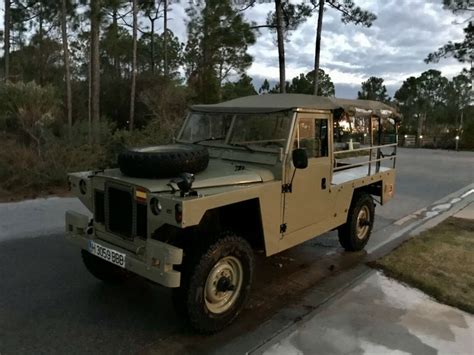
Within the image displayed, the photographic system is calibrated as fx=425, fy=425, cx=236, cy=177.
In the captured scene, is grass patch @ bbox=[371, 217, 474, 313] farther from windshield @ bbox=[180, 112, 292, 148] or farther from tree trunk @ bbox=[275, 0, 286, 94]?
tree trunk @ bbox=[275, 0, 286, 94]

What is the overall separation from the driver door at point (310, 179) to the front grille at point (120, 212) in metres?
1.50

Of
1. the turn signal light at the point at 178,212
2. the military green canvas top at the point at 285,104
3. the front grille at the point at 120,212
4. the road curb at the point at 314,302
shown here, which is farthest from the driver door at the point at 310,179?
the front grille at the point at 120,212

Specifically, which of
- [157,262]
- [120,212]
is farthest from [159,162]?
[157,262]

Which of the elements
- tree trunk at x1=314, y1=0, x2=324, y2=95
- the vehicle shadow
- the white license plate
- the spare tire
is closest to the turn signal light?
the spare tire

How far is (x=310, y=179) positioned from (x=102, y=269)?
7.86 feet

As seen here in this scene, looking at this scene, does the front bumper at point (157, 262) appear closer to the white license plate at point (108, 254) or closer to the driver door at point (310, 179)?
the white license plate at point (108, 254)

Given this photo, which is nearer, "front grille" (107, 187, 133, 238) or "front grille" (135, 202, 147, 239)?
"front grille" (135, 202, 147, 239)

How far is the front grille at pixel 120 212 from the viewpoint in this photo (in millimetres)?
3658

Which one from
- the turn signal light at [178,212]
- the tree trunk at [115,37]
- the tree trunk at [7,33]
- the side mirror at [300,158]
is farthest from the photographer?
the tree trunk at [7,33]

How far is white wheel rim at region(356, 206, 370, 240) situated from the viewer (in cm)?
592

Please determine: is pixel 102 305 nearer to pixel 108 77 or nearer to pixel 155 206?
pixel 155 206

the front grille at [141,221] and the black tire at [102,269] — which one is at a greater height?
the front grille at [141,221]

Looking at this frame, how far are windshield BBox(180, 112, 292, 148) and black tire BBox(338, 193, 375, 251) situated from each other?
1.90 metres

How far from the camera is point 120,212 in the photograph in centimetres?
375
